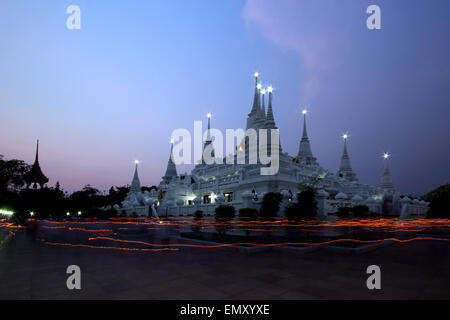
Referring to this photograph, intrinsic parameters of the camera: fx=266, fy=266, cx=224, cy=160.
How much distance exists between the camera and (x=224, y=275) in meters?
6.32

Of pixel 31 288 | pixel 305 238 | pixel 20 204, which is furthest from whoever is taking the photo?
pixel 20 204

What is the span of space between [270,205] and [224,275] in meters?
14.3

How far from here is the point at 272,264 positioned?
24.7 ft

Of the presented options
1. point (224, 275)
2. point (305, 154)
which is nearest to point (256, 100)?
point (305, 154)

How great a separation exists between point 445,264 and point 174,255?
820 centimetres

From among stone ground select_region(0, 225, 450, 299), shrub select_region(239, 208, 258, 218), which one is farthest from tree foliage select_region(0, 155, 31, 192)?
shrub select_region(239, 208, 258, 218)

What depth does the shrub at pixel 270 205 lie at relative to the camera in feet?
65.9

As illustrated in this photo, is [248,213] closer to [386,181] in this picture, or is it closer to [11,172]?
[11,172]

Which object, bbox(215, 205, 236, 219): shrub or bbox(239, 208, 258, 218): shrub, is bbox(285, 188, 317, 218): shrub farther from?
Result: bbox(215, 205, 236, 219): shrub

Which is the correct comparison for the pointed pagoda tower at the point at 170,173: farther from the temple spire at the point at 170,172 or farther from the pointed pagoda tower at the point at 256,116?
the pointed pagoda tower at the point at 256,116
